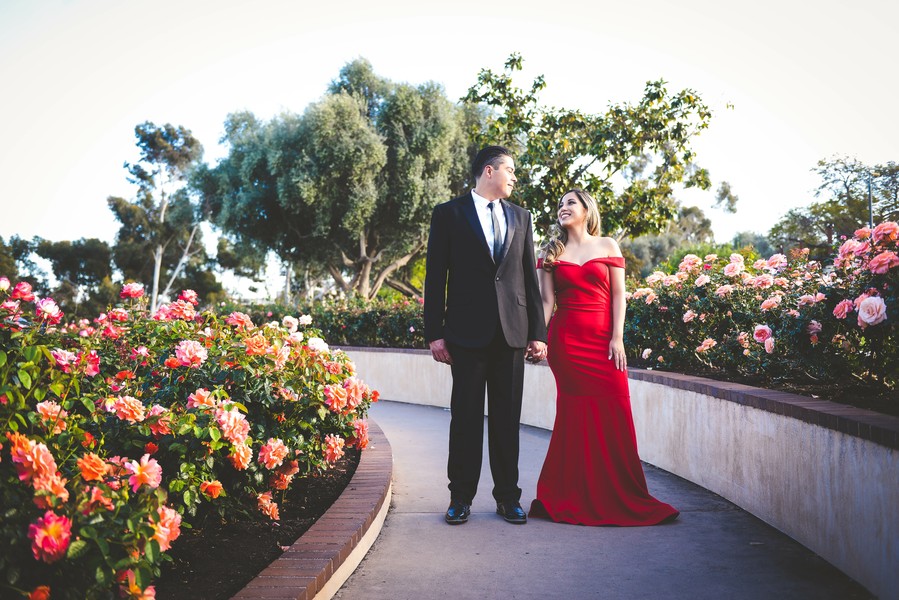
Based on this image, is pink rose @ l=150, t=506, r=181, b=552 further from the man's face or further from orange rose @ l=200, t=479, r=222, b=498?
the man's face

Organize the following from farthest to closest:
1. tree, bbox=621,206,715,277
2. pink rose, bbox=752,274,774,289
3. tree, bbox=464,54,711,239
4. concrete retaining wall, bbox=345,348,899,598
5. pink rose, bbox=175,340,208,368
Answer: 1. tree, bbox=621,206,715,277
2. tree, bbox=464,54,711,239
3. pink rose, bbox=752,274,774,289
4. pink rose, bbox=175,340,208,368
5. concrete retaining wall, bbox=345,348,899,598

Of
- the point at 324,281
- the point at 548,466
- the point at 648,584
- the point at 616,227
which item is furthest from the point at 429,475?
the point at 324,281

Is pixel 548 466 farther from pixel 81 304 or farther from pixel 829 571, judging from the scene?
pixel 81 304

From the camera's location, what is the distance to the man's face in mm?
4895

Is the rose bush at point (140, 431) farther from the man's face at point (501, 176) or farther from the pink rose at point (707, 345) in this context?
the pink rose at point (707, 345)

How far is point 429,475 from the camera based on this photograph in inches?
259

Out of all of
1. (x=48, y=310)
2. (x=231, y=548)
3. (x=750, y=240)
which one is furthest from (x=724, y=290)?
(x=750, y=240)

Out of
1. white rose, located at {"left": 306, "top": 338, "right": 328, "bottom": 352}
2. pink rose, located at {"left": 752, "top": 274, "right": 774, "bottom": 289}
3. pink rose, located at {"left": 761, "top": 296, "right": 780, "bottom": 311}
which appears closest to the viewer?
white rose, located at {"left": 306, "top": 338, "right": 328, "bottom": 352}

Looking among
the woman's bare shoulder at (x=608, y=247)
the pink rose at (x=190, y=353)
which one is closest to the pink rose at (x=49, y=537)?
the pink rose at (x=190, y=353)

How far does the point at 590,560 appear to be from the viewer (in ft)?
13.4

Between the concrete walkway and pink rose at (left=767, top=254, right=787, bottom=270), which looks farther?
pink rose at (left=767, top=254, right=787, bottom=270)

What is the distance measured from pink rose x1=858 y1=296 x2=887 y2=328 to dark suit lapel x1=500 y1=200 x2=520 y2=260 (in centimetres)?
194

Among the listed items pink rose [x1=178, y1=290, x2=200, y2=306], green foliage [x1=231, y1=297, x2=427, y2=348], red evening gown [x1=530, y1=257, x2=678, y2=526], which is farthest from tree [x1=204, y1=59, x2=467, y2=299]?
red evening gown [x1=530, y1=257, x2=678, y2=526]

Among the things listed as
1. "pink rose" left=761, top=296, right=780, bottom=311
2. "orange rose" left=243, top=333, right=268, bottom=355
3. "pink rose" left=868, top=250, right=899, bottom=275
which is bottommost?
"orange rose" left=243, top=333, right=268, bottom=355
